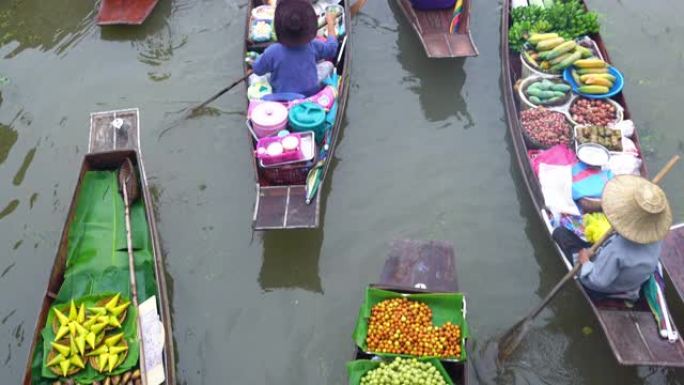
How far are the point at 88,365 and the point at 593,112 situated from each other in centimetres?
655

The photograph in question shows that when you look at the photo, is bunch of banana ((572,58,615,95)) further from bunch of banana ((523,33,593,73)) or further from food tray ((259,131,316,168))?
food tray ((259,131,316,168))

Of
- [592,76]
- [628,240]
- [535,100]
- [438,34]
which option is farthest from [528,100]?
[628,240]

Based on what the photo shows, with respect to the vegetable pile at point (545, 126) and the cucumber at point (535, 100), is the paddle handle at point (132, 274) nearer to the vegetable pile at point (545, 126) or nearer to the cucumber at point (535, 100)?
the vegetable pile at point (545, 126)

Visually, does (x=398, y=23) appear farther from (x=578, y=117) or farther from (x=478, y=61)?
(x=578, y=117)

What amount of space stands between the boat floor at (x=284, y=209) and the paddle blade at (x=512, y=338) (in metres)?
2.28

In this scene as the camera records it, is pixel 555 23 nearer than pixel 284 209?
No

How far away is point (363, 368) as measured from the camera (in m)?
4.45

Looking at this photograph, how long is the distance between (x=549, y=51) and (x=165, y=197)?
565cm

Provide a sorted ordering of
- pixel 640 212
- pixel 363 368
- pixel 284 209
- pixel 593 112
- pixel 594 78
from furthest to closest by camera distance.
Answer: pixel 594 78 < pixel 593 112 < pixel 284 209 < pixel 363 368 < pixel 640 212

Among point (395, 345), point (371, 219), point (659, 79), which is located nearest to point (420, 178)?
point (371, 219)

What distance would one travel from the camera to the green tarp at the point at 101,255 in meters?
4.83

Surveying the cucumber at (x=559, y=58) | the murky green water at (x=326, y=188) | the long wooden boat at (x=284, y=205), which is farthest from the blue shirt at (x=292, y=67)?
the cucumber at (x=559, y=58)

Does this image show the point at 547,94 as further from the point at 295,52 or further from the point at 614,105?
the point at 295,52

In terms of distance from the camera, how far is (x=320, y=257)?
640cm
